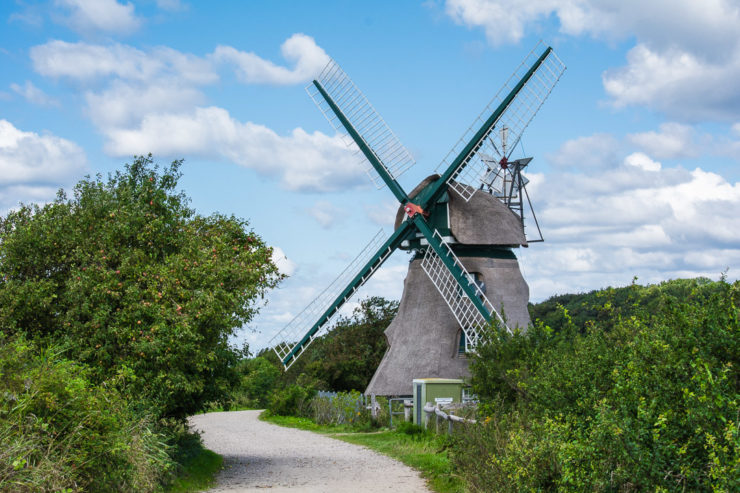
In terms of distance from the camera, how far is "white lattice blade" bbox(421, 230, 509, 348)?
23844 millimetres

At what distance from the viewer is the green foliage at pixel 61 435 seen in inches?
323

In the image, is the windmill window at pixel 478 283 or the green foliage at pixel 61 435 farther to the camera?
the windmill window at pixel 478 283

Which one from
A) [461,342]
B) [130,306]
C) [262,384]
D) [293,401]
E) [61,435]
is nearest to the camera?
[61,435]

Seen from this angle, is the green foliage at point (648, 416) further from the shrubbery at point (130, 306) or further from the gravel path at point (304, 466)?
the shrubbery at point (130, 306)

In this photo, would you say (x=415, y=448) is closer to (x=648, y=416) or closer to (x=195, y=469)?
(x=195, y=469)

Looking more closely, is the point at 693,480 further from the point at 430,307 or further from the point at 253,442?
the point at 430,307

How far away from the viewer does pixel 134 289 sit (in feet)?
42.2

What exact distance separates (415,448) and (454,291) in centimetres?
844

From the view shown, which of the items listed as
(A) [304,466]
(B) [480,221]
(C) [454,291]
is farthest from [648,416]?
(B) [480,221]

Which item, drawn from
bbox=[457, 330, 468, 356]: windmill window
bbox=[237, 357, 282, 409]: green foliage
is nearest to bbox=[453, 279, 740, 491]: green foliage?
bbox=[457, 330, 468, 356]: windmill window

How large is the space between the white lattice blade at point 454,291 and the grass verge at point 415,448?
437cm

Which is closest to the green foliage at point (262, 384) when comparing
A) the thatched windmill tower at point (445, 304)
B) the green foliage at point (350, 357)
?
the green foliage at point (350, 357)

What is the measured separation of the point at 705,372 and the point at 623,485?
4.19 feet

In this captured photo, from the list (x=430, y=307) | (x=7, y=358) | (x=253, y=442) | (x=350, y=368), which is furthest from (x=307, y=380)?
(x=7, y=358)
